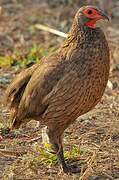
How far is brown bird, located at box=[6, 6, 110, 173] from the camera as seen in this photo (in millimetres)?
5043

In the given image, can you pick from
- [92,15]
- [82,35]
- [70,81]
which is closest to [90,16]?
[92,15]

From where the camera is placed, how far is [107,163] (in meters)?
5.43

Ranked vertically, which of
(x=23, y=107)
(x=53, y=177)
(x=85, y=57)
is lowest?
(x=53, y=177)

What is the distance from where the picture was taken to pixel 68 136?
6121mm

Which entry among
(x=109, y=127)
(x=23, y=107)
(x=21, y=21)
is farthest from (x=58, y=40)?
(x=23, y=107)

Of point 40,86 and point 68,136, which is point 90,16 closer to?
point 40,86

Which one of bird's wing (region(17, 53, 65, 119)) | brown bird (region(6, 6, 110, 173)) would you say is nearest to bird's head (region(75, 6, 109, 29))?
brown bird (region(6, 6, 110, 173))

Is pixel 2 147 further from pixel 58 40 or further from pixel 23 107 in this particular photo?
pixel 58 40

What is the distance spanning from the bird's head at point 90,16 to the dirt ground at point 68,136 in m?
1.09

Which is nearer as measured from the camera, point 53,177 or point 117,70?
point 53,177

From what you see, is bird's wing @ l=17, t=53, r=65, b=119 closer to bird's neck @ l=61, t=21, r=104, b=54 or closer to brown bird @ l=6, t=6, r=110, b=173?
brown bird @ l=6, t=6, r=110, b=173

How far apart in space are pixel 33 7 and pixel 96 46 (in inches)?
217

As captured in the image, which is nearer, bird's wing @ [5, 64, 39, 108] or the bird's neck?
the bird's neck

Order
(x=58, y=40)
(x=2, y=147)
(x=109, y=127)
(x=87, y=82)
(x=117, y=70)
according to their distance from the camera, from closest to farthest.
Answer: (x=87, y=82), (x=2, y=147), (x=109, y=127), (x=117, y=70), (x=58, y=40)
